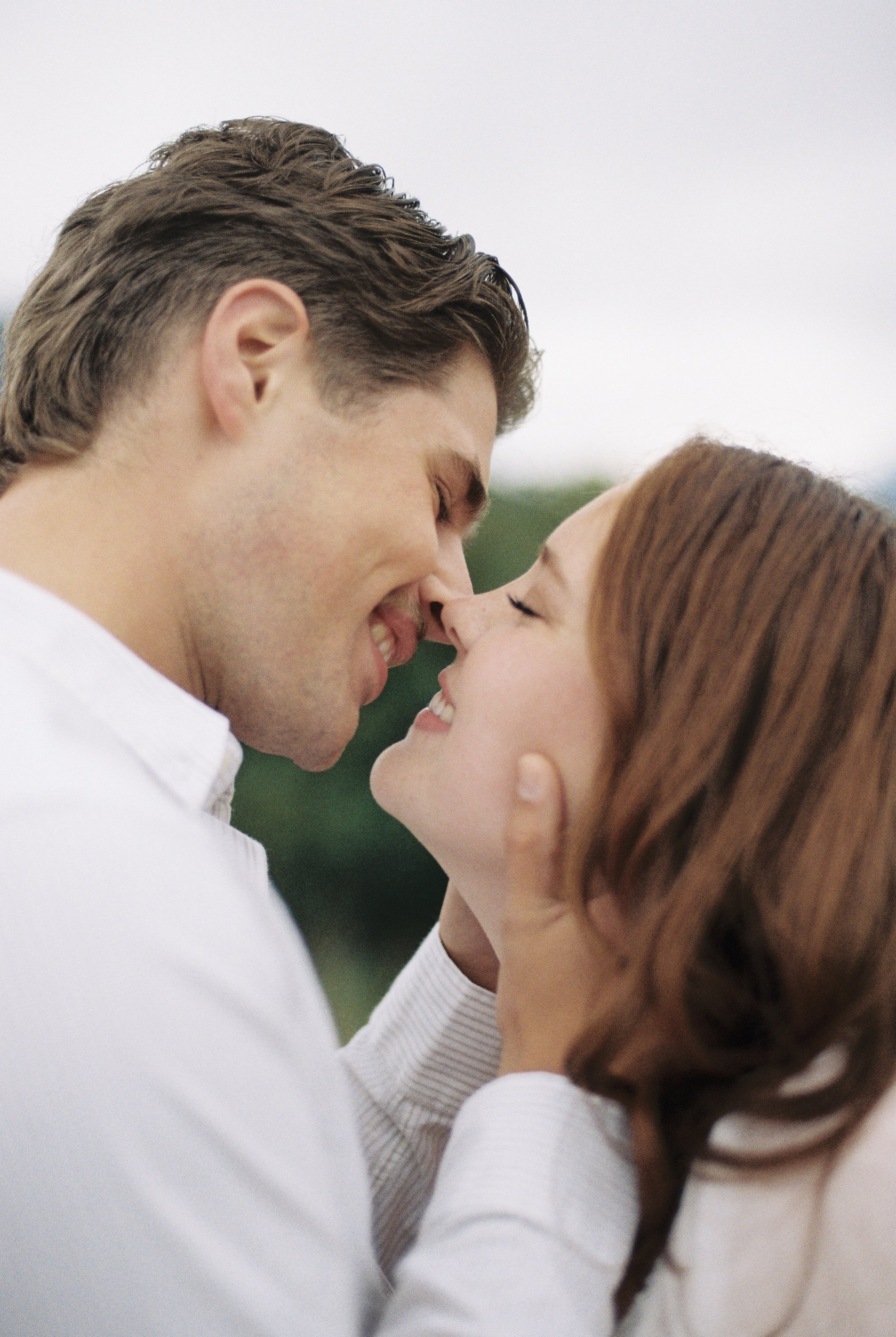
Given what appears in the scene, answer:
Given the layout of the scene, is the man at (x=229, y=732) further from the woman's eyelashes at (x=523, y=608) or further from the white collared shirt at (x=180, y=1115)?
the woman's eyelashes at (x=523, y=608)

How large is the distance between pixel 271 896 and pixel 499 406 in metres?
1.50

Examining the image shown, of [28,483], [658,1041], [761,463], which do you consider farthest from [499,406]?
[658,1041]

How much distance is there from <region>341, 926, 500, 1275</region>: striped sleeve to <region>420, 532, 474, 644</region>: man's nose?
0.73 m

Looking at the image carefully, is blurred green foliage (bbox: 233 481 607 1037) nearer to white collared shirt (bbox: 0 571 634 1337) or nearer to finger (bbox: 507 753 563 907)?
finger (bbox: 507 753 563 907)

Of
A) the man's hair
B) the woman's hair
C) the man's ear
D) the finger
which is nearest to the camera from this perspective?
the woman's hair

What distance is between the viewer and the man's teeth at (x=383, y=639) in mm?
2340

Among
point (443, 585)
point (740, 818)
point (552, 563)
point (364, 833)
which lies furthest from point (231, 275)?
point (364, 833)

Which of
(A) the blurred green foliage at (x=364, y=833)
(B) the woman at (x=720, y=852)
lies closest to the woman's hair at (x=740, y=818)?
(B) the woman at (x=720, y=852)

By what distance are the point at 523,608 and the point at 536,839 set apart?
0.42 m

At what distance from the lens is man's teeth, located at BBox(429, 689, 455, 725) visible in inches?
80.6

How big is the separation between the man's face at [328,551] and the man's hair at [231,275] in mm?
102

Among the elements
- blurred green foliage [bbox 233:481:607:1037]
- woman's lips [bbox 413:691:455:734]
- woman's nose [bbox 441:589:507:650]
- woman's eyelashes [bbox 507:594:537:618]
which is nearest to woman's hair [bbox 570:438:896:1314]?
woman's eyelashes [bbox 507:594:537:618]

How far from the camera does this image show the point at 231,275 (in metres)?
2.09

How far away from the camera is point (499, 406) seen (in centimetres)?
264
